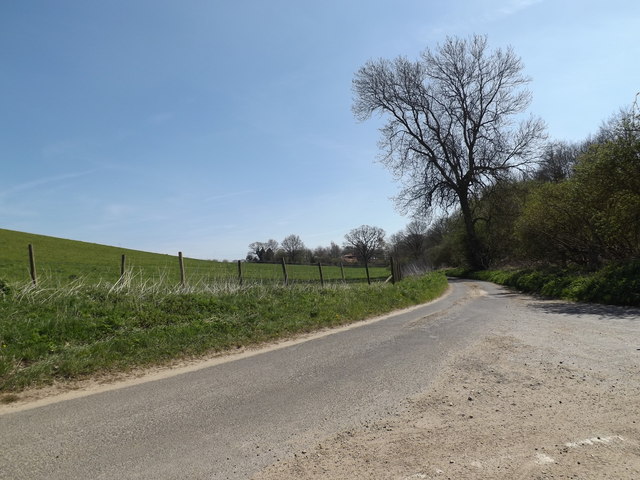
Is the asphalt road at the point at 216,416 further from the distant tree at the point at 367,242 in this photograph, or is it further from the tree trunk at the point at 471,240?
the distant tree at the point at 367,242

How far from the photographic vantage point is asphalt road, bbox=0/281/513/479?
338 centimetres

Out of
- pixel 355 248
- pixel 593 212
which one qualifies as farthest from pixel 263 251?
pixel 593 212

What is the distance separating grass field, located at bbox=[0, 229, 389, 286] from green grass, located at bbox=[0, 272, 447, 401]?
1.20 meters

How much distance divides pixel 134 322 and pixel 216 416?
5.08 metres

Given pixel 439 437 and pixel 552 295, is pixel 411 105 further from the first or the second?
pixel 439 437

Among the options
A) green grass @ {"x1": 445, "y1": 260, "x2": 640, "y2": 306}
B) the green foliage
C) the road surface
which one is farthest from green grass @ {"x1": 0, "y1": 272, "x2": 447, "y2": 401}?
the green foliage

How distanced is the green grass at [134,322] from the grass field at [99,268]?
1200mm

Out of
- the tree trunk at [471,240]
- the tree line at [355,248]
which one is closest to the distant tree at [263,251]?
the tree line at [355,248]

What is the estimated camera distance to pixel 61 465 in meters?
3.37

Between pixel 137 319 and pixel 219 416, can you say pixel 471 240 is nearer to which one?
pixel 137 319

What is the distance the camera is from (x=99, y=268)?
98.2 feet

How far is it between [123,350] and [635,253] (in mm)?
20758

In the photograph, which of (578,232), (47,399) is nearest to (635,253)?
(578,232)

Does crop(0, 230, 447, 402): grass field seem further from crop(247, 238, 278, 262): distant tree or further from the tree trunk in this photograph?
crop(247, 238, 278, 262): distant tree
